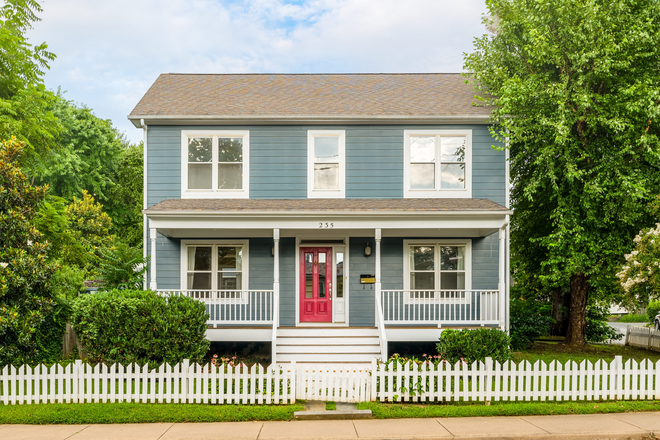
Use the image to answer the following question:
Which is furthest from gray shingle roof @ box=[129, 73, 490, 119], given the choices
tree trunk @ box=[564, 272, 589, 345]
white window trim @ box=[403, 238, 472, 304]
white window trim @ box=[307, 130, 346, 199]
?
tree trunk @ box=[564, 272, 589, 345]

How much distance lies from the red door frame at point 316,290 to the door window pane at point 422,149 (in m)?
3.66

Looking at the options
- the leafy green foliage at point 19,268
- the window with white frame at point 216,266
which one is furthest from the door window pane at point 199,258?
the leafy green foliage at point 19,268

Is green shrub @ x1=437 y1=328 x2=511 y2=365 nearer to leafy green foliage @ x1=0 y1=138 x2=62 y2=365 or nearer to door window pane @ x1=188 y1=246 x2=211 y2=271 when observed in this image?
door window pane @ x1=188 y1=246 x2=211 y2=271

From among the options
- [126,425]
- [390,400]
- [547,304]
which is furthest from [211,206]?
[547,304]

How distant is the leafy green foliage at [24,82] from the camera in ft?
42.2

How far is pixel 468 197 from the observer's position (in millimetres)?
13195

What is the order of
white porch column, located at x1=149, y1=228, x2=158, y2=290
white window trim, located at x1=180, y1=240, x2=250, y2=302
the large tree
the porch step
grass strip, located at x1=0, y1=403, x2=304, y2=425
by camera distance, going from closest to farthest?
grass strip, located at x1=0, y1=403, x2=304, y2=425
the porch step
the large tree
white porch column, located at x1=149, y1=228, x2=158, y2=290
white window trim, located at x1=180, y1=240, x2=250, y2=302

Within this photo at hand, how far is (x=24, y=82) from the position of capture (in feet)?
46.0

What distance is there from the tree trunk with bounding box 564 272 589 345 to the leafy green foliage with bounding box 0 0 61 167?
642 inches

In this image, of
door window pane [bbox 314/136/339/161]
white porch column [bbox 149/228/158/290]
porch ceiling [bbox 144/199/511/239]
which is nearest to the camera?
porch ceiling [bbox 144/199/511/239]

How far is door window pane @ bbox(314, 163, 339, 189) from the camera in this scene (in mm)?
13406

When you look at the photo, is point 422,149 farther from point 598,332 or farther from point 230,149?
point 598,332

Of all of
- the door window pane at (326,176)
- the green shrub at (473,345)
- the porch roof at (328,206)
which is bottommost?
the green shrub at (473,345)

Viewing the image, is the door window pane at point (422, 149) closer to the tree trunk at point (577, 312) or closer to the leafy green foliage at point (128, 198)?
the tree trunk at point (577, 312)
